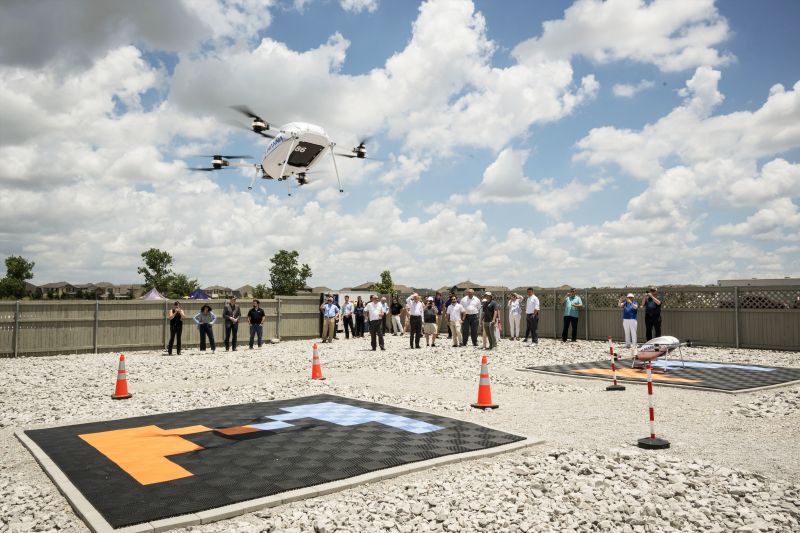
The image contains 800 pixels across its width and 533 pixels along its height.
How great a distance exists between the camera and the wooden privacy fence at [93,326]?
1831 centimetres

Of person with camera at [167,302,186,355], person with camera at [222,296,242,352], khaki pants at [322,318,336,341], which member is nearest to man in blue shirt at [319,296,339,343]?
khaki pants at [322,318,336,341]

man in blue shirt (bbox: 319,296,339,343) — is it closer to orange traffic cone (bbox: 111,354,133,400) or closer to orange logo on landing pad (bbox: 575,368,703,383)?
orange logo on landing pad (bbox: 575,368,703,383)

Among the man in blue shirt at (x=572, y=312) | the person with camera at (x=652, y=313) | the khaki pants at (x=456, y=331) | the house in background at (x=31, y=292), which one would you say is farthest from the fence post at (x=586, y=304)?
the house in background at (x=31, y=292)

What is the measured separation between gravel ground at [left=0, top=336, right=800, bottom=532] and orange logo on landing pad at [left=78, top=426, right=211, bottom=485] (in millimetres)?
712

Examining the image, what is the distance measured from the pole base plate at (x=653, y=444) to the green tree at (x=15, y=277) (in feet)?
247

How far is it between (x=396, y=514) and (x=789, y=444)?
4.93 m

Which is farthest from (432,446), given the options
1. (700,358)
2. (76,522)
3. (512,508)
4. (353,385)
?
(700,358)

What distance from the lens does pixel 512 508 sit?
4.80 m

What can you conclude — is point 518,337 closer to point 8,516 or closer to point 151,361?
point 151,361

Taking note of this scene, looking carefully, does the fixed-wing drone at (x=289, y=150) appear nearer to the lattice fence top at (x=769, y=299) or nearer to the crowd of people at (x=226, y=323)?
the crowd of people at (x=226, y=323)

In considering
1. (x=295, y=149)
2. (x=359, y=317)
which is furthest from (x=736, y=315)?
(x=295, y=149)

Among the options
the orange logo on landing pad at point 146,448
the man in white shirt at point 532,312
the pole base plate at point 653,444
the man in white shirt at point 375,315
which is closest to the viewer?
the orange logo on landing pad at point 146,448

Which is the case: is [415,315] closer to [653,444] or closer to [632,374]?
[632,374]

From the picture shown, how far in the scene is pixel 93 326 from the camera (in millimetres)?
19656
